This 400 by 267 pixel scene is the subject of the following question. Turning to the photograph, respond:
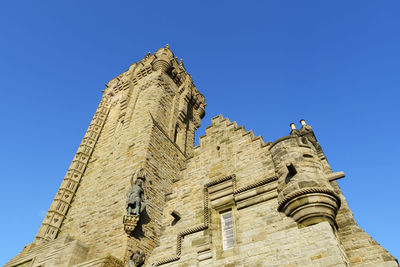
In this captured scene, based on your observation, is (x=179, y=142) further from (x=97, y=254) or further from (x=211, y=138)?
(x=97, y=254)

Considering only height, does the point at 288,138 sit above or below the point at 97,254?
above

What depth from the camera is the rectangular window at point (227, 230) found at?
9281 millimetres

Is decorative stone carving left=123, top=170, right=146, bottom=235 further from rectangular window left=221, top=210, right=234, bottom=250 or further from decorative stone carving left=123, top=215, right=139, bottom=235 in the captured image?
rectangular window left=221, top=210, right=234, bottom=250

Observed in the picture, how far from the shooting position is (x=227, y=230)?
382 inches

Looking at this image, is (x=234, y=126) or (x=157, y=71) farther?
(x=157, y=71)

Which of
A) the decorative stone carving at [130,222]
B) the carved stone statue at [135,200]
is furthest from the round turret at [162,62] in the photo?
the decorative stone carving at [130,222]

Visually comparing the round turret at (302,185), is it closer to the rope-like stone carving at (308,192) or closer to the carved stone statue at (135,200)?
the rope-like stone carving at (308,192)

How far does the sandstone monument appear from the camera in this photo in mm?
7938

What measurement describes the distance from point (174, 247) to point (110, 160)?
7.18 meters

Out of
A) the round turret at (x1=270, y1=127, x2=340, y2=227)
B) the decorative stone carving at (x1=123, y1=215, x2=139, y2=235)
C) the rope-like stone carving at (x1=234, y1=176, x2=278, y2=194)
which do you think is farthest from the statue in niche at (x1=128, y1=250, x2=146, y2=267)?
the round turret at (x1=270, y1=127, x2=340, y2=227)

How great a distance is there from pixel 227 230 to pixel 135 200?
3.61 m

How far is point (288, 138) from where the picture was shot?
1015cm

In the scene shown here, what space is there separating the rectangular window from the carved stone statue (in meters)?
3.09

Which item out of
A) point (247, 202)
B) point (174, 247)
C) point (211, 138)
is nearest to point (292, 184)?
point (247, 202)
